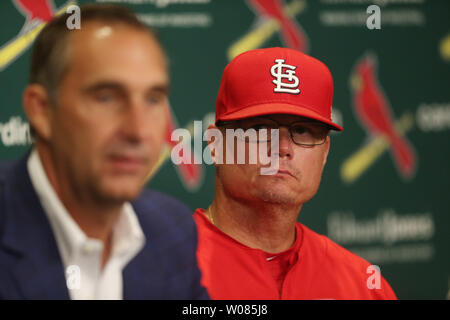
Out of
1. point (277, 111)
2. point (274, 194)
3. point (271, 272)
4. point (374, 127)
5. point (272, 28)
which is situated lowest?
point (271, 272)

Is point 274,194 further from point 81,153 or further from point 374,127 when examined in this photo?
point 374,127

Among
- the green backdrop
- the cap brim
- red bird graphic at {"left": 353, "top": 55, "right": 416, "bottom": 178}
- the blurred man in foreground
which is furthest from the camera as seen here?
red bird graphic at {"left": 353, "top": 55, "right": 416, "bottom": 178}

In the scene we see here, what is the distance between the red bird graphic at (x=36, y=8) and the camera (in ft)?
2.77

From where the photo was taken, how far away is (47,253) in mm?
613

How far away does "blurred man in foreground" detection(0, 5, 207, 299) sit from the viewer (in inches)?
23.2

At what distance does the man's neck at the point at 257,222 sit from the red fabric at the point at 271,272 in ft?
0.05

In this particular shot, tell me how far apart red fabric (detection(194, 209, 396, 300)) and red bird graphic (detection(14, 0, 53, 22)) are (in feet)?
1.29

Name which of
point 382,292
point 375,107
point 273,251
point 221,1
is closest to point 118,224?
point 273,251

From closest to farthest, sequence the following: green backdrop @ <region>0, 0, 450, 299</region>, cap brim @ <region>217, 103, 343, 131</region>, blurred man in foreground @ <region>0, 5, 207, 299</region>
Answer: blurred man in foreground @ <region>0, 5, 207, 299</region> < cap brim @ <region>217, 103, 343, 131</region> < green backdrop @ <region>0, 0, 450, 299</region>

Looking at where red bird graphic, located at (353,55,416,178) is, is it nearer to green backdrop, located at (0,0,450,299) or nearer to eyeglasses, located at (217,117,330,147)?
green backdrop, located at (0,0,450,299)

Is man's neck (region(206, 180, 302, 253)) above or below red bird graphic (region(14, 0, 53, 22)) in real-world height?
below

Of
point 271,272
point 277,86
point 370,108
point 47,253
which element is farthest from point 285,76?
point 370,108

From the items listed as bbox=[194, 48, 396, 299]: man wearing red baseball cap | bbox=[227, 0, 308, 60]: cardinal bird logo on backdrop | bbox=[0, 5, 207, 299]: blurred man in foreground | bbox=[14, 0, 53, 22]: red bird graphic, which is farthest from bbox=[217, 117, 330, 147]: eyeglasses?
bbox=[227, 0, 308, 60]: cardinal bird logo on backdrop

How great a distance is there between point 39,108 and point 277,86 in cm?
37
